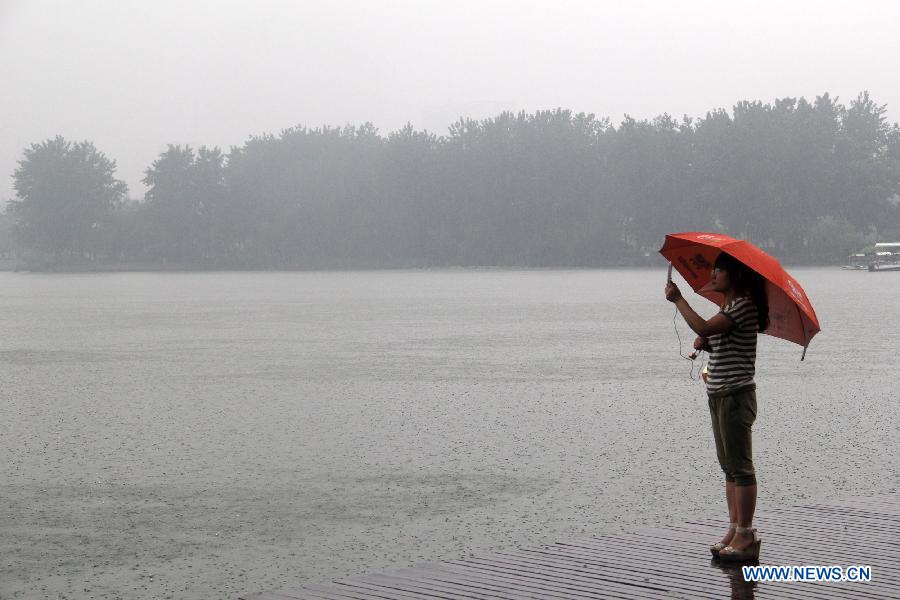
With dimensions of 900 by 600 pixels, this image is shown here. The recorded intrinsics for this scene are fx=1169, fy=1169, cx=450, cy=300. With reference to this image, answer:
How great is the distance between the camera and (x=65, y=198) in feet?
394

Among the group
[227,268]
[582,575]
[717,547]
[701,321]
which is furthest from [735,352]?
[227,268]

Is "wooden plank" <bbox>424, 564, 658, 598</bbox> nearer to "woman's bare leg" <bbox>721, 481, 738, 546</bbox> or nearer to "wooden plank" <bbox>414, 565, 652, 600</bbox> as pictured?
"wooden plank" <bbox>414, 565, 652, 600</bbox>

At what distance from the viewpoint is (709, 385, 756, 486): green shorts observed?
5.88m

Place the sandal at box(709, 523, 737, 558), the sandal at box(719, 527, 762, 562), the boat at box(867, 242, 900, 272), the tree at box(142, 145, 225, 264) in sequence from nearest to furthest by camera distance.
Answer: the sandal at box(719, 527, 762, 562) → the sandal at box(709, 523, 737, 558) → the boat at box(867, 242, 900, 272) → the tree at box(142, 145, 225, 264)

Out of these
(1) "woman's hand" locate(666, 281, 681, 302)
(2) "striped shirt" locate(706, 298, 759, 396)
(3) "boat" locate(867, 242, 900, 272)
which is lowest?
(2) "striped shirt" locate(706, 298, 759, 396)

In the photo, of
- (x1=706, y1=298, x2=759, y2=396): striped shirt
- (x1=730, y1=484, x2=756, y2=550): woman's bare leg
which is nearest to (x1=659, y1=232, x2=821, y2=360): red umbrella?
(x1=706, y1=298, x2=759, y2=396): striped shirt

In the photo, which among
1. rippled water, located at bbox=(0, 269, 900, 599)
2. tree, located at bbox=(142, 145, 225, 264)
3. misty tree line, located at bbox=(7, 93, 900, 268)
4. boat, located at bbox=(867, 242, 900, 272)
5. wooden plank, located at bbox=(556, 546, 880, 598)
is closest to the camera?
wooden plank, located at bbox=(556, 546, 880, 598)

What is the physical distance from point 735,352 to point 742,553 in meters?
1.00

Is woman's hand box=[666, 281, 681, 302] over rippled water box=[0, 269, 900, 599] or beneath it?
over

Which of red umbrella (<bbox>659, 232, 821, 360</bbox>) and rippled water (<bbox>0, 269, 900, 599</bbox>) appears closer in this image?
red umbrella (<bbox>659, 232, 821, 360</bbox>)

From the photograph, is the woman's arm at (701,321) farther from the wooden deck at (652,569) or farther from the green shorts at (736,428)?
the wooden deck at (652,569)

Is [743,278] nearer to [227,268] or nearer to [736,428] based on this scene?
[736,428]

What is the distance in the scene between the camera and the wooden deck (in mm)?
5383

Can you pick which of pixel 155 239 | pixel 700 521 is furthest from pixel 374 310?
pixel 155 239
